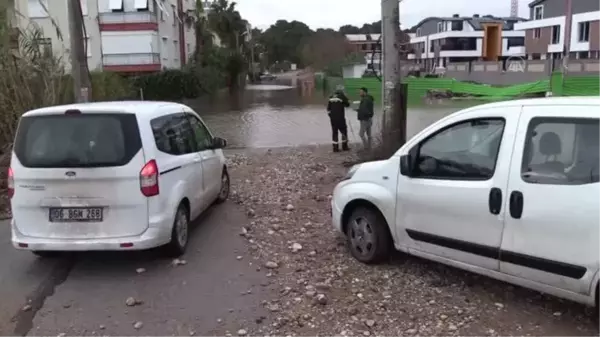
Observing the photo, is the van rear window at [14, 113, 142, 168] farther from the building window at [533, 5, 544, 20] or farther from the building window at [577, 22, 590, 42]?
the building window at [533, 5, 544, 20]

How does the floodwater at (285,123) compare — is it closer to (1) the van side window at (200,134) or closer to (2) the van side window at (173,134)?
(1) the van side window at (200,134)

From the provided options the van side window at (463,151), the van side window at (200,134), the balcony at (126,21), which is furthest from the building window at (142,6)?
the van side window at (463,151)

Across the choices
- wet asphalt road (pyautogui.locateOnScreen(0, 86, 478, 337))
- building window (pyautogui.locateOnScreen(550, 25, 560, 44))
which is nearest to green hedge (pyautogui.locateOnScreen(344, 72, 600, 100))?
wet asphalt road (pyautogui.locateOnScreen(0, 86, 478, 337))

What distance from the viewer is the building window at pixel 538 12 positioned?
65300 mm

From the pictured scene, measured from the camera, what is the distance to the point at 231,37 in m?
63.9

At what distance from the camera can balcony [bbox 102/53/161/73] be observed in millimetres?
40875

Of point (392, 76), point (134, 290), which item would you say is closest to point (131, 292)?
point (134, 290)

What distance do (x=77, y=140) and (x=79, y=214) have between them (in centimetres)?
71

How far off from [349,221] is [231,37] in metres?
60.5

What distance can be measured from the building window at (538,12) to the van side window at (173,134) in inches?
2630

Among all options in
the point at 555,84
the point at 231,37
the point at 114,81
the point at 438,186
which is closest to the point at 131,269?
the point at 438,186

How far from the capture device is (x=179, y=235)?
6031mm

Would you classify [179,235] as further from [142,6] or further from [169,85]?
[142,6]

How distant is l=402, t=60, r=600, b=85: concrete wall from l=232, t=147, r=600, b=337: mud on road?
3349 cm
